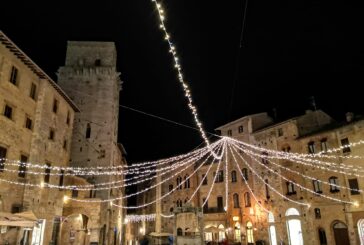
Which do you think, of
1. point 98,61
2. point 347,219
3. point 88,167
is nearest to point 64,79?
point 98,61

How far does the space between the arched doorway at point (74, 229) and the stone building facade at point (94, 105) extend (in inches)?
68.2

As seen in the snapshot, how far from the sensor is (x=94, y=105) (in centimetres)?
3195

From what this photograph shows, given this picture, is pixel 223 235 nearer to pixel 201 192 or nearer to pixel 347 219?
pixel 201 192

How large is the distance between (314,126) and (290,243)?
41.2 ft

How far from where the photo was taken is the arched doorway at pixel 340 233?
26281 mm

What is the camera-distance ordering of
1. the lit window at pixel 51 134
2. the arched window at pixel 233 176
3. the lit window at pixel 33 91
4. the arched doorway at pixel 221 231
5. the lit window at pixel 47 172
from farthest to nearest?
the arched window at pixel 233 176 → the arched doorway at pixel 221 231 → the lit window at pixel 51 134 → the lit window at pixel 47 172 → the lit window at pixel 33 91

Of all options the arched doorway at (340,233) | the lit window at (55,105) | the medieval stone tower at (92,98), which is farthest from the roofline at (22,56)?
the arched doorway at (340,233)

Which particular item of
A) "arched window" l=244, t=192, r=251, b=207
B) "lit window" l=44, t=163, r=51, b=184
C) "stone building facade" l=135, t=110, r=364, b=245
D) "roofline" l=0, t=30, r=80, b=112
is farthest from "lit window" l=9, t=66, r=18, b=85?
"arched window" l=244, t=192, r=251, b=207

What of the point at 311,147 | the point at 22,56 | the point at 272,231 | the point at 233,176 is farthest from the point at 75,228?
the point at 311,147

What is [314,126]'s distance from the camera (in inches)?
1346

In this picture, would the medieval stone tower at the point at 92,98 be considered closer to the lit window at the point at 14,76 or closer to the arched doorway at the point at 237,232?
the lit window at the point at 14,76

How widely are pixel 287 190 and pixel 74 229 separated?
20.9 metres

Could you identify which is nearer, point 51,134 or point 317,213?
point 51,134

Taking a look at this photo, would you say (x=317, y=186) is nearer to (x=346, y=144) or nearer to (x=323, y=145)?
(x=323, y=145)
